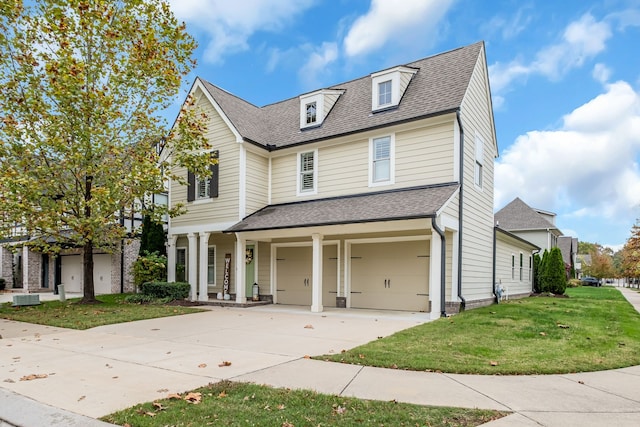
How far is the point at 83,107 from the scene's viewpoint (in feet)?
41.9

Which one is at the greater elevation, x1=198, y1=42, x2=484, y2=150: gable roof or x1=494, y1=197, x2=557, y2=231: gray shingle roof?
x1=198, y1=42, x2=484, y2=150: gable roof

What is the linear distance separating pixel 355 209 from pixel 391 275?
252 cm

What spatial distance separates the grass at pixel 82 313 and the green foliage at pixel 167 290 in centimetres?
103

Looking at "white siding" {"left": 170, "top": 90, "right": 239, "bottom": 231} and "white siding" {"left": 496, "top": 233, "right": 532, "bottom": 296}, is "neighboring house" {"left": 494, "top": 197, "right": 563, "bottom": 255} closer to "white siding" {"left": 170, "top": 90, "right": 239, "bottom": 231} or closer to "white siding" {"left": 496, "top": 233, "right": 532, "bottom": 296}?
"white siding" {"left": 496, "top": 233, "right": 532, "bottom": 296}

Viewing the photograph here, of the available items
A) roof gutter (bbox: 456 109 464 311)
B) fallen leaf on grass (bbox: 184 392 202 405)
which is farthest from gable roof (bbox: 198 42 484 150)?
fallen leaf on grass (bbox: 184 392 202 405)

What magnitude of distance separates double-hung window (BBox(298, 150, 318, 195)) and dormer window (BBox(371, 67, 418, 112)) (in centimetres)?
276

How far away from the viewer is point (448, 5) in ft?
42.3

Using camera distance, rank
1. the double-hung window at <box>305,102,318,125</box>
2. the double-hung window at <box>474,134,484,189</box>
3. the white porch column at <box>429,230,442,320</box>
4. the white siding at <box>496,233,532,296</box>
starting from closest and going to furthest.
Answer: the white porch column at <box>429,230,442,320</box>
the double-hung window at <box>474,134,484,189</box>
the double-hung window at <box>305,102,318,125</box>
the white siding at <box>496,233,532,296</box>

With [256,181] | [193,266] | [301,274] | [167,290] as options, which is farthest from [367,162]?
[167,290]

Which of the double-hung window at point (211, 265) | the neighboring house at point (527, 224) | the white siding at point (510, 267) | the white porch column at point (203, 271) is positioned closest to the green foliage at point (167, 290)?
the white porch column at point (203, 271)

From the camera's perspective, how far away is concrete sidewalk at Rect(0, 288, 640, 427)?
4.29 meters

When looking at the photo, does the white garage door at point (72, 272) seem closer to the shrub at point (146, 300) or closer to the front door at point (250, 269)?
the shrub at point (146, 300)

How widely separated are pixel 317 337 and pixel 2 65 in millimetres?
12888

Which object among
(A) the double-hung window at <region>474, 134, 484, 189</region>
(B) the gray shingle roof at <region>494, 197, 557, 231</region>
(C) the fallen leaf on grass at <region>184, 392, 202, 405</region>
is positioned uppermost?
(A) the double-hung window at <region>474, 134, 484, 189</region>
